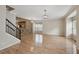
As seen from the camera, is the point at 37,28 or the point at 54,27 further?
the point at 37,28

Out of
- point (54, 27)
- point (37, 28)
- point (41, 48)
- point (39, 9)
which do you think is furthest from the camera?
point (37, 28)


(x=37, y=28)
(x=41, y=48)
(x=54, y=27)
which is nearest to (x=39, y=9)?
(x=41, y=48)

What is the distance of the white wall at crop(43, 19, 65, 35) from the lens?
14.7 meters

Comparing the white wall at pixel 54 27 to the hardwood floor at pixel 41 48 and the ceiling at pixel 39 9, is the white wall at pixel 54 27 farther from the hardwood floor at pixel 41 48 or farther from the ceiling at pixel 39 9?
the hardwood floor at pixel 41 48

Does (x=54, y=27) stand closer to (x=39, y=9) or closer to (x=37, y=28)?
(x=37, y=28)

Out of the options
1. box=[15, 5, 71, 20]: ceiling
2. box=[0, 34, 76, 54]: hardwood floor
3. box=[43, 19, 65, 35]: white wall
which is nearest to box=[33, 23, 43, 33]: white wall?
box=[43, 19, 65, 35]: white wall

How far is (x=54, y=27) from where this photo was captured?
602 inches

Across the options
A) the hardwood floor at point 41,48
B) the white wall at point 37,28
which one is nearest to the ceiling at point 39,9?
the hardwood floor at point 41,48

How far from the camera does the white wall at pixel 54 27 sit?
14.7 metres

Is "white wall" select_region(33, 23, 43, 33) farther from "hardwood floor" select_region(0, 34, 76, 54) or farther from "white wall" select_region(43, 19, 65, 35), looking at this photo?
"hardwood floor" select_region(0, 34, 76, 54)
